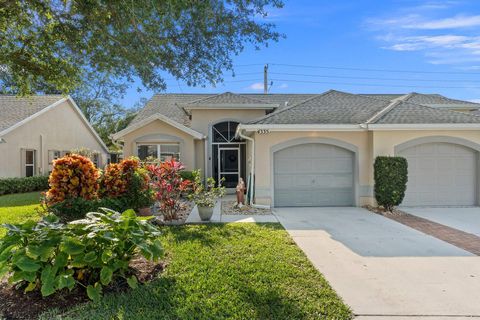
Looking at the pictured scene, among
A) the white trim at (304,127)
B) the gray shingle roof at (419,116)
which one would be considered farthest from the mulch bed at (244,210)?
the gray shingle roof at (419,116)

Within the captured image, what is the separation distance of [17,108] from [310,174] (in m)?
18.6

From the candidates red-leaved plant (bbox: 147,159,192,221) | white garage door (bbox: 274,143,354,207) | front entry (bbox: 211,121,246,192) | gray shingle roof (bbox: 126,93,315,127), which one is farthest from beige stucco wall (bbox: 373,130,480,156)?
gray shingle roof (bbox: 126,93,315,127)

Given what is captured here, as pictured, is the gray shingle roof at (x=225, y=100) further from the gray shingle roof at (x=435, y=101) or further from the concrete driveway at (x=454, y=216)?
the concrete driveway at (x=454, y=216)

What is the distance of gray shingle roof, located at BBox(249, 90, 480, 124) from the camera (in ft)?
40.7

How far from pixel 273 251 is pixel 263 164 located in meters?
6.22

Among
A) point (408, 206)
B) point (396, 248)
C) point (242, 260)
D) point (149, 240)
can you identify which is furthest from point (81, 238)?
point (408, 206)

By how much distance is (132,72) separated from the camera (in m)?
6.99

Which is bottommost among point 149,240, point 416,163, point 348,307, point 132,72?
point 348,307

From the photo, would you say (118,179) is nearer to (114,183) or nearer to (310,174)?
(114,183)

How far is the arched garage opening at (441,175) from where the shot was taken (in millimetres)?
12539

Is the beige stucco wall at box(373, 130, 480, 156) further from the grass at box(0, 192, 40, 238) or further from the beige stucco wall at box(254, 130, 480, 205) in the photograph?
the grass at box(0, 192, 40, 238)

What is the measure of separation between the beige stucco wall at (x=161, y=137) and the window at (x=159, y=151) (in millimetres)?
285

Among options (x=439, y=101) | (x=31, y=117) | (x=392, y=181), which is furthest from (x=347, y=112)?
(x=31, y=117)

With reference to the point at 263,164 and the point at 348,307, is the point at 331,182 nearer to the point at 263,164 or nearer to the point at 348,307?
the point at 263,164
